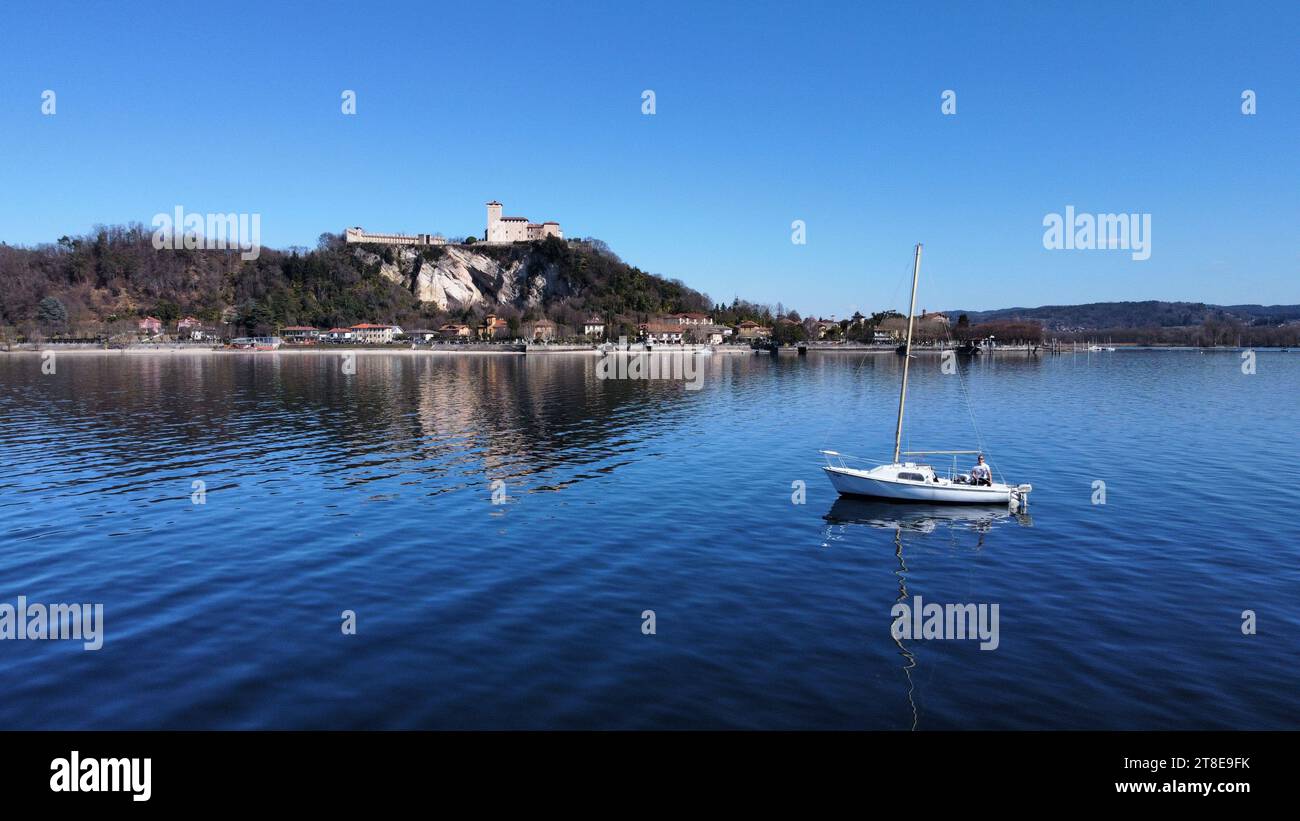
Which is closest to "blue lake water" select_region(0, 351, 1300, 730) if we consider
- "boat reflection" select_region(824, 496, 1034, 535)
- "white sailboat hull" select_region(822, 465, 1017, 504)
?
"boat reflection" select_region(824, 496, 1034, 535)

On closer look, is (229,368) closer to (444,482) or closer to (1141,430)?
(444,482)

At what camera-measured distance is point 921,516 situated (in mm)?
32875

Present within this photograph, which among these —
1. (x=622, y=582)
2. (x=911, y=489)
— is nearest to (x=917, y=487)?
(x=911, y=489)

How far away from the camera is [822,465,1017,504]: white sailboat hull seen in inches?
1320

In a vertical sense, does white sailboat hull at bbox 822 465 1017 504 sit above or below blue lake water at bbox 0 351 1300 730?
above

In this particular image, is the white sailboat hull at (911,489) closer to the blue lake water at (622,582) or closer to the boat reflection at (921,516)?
the boat reflection at (921,516)

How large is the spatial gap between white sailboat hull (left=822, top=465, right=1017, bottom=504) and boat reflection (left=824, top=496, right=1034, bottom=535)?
37cm

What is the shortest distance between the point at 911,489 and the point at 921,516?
162 centimetres

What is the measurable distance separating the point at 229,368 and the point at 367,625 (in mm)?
131180

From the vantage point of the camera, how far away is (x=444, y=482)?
3888 centimetres

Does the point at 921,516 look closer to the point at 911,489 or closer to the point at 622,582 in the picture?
the point at 911,489

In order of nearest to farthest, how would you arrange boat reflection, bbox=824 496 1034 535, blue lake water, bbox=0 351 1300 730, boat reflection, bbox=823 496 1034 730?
blue lake water, bbox=0 351 1300 730
boat reflection, bbox=823 496 1034 730
boat reflection, bbox=824 496 1034 535

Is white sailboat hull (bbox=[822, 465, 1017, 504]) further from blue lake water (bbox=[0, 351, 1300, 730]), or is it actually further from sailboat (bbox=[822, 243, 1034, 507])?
blue lake water (bbox=[0, 351, 1300, 730])

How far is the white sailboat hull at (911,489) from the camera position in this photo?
33.5 metres
